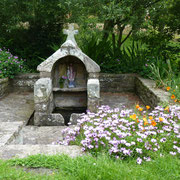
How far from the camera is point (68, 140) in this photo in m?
2.54

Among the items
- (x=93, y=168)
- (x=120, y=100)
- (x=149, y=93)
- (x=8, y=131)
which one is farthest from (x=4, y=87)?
(x=93, y=168)

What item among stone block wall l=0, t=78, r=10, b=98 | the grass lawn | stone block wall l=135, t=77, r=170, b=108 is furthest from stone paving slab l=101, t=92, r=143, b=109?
the grass lawn

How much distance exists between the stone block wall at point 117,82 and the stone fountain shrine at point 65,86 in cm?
155

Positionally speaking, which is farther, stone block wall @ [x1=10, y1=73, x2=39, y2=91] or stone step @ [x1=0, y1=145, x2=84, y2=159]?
stone block wall @ [x1=10, y1=73, x2=39, y2=91]

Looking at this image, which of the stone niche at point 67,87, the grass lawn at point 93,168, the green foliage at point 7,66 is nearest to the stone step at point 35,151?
the grass lawn at point 93,168

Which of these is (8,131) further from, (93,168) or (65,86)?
(65,86)

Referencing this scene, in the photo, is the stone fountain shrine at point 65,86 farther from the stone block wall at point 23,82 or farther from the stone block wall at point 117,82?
the stone block wall at point 23,82

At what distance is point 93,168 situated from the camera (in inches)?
72.5

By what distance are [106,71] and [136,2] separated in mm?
2265

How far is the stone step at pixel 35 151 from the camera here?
6.77 ft

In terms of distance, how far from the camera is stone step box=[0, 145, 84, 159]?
2065mm

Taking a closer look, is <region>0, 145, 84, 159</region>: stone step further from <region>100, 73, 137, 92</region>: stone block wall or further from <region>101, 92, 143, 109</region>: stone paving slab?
<region>100, 73, 137, 92</region>: stone block wall

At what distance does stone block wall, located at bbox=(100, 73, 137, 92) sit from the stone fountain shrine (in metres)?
1.55

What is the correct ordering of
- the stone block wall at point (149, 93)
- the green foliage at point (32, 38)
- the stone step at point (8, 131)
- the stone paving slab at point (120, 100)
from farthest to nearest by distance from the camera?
the green foliage at point (32, 38) → the stone paving slab at point (120, 100) → the stone block wall at point (149, 93) → the stone step at point (8, 131)
